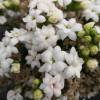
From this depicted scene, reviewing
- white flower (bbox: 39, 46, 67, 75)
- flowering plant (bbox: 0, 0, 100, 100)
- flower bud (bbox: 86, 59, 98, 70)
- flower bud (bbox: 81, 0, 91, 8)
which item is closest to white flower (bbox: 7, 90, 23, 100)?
flowering plant (bbox: 0, 0, 100, 100)

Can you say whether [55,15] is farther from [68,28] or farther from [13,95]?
[13,95]

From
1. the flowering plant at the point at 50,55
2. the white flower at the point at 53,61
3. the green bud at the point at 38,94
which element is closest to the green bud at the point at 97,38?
the flowering plant at the point at 50,55

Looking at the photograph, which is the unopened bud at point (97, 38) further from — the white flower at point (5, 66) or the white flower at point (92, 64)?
the white flower at point (5, 66)

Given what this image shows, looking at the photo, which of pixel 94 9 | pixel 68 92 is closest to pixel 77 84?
pixel 68 92

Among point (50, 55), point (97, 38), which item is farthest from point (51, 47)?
point (97, 38)

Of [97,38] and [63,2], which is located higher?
[63,2]

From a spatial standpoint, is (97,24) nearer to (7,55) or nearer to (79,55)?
(79,55)

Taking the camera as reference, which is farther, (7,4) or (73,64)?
(7,4)
